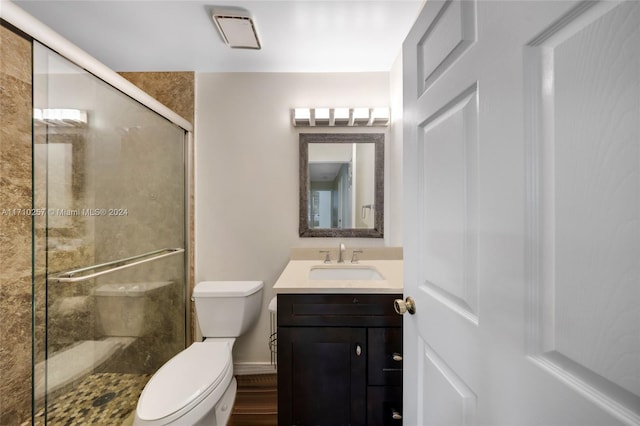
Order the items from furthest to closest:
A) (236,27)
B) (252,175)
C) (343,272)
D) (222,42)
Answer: (252,175), (343,272), (222,42), (236,27)

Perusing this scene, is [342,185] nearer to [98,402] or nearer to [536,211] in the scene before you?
[536,211]

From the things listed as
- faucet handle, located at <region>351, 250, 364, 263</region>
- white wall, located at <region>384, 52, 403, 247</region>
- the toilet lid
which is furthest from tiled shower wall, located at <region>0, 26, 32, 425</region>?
white wall, located at <region>384, 52, 403, 247</region>

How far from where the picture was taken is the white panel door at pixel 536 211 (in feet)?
0.96

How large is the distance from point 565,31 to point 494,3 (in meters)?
0.18

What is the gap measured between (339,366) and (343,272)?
63cm

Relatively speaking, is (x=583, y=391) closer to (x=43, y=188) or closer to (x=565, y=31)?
(x=565, y=31)

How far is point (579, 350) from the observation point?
0.34m

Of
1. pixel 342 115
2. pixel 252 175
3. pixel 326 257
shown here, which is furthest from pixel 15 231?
pixel 342 115

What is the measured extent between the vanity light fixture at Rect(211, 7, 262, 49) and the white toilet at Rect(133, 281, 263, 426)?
1.56 meters

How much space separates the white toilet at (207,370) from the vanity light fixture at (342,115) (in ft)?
4.05

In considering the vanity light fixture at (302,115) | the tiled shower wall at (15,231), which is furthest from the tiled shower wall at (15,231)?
the vanity light fixture at (302,115)

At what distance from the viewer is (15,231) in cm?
97

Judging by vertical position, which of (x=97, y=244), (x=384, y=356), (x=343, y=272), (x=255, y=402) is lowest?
(x=255, y=402)

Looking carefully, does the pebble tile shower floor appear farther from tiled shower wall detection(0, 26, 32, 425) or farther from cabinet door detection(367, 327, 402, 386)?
cabinet door detection(367, 327, 402, 386)
